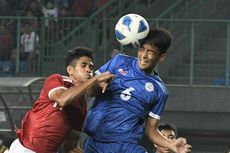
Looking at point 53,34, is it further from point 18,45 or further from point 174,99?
point 174,99

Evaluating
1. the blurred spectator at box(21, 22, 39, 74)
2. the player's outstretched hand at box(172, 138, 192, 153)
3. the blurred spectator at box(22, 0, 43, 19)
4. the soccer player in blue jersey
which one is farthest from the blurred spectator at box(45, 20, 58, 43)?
the player's outstretched hand at box(172, 138, 192, 153)

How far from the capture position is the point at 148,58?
8.19m

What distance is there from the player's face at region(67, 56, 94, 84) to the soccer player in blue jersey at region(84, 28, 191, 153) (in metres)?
0.09

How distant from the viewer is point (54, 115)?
26.9 feet

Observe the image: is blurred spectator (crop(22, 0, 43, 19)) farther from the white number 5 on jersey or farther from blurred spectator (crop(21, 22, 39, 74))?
the white number 5 on jersey

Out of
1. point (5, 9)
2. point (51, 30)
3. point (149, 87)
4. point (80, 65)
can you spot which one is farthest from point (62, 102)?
point (5, 9)

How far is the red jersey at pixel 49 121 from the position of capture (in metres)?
8.20

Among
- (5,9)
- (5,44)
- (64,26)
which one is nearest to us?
(5,44)

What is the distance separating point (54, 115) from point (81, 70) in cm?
46

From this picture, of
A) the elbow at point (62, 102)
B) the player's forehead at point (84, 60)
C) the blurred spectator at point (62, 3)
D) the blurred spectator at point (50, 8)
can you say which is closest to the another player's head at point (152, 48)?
the player's forehead at point (84, 60)

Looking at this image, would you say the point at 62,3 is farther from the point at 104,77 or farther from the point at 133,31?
the point at 104,77

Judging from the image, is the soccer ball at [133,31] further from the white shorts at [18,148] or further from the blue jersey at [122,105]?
the white shorts at [18,148]

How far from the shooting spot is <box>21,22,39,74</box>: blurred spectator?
1630 cm

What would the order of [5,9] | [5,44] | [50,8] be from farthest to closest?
[50,8] < [5,9] < [5,44]
